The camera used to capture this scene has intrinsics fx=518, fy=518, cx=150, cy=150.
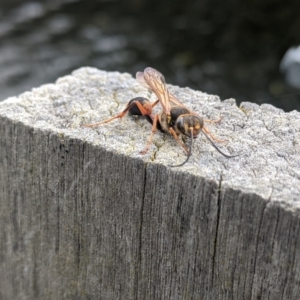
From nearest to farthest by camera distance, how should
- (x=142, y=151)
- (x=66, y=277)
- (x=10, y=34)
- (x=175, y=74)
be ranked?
(x=142, y=151) < (x=66, y=277) < (x=175, y=74) < (x=10, y=34)

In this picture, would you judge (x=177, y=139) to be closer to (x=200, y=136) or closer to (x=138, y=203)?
(x=200, y=136)

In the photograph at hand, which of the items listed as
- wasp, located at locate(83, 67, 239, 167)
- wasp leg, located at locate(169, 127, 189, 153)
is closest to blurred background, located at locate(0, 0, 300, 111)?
wasp, located at locate(83, 67, 239, 167)

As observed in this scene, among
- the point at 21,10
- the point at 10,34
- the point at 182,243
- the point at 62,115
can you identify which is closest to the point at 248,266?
the point at 182,243

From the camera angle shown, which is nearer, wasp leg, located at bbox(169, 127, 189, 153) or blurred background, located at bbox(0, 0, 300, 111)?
wasp leg, located at bbox(169, 127, 189, 153)

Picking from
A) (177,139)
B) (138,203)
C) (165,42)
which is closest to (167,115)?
(177,139)

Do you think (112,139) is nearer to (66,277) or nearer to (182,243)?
(182,243)

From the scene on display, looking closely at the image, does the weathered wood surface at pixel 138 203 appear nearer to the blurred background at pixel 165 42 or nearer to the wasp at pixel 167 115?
the wasp at pixel 167 115

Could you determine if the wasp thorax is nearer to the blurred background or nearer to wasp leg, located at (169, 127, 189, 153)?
wasp leg, located at (169, 127, 189, 153)
